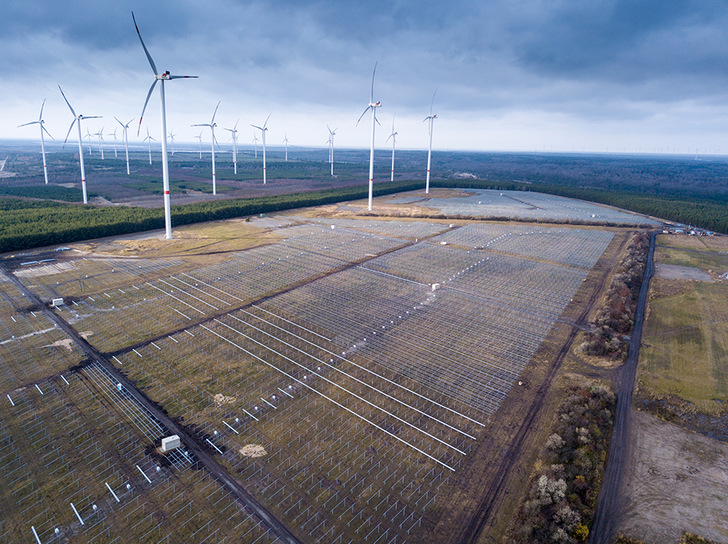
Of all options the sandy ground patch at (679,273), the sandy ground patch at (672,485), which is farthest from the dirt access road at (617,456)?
the sandy ground patch at (679,273)

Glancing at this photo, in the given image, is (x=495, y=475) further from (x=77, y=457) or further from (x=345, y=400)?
(x=77, y=457)

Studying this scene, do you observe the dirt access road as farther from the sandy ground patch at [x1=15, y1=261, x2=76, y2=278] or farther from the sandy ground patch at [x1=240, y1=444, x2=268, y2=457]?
the sandy ground patch at [x1=15, y1=261, x2=76, y2=278]

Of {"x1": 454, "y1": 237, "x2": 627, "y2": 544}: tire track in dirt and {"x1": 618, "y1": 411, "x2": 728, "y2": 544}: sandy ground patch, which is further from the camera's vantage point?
{"x1": 618, "y1": 411, "x2": 728, "y2": 544}: sandy ground patch

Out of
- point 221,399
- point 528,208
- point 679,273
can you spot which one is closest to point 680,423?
point 221,399

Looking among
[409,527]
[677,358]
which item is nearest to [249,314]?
[409,527]

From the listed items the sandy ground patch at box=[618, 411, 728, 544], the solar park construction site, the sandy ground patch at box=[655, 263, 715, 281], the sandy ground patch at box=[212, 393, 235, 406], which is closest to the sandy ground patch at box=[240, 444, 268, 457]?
the solar park construction site
